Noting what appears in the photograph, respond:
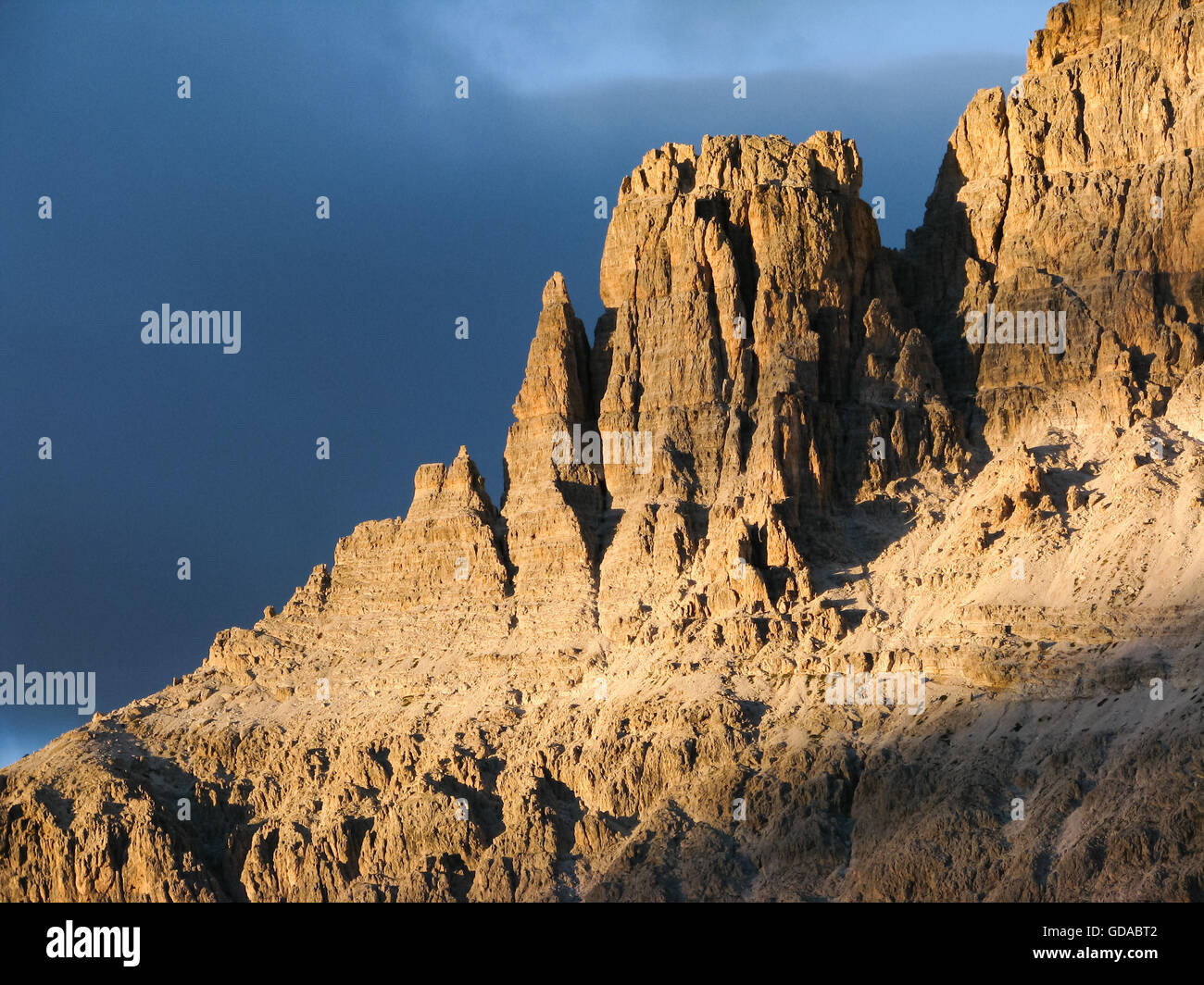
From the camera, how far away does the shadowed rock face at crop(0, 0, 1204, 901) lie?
147125 millimetres

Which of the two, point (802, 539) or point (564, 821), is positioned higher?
point (802, 539)

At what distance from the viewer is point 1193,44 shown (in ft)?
606

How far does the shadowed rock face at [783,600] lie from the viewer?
147125mm

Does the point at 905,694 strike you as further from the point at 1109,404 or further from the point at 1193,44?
the point at 1193,44

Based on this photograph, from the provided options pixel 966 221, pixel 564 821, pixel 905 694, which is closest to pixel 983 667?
pixel 905 694

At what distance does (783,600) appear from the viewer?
165 m

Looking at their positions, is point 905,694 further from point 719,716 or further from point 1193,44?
point 1193,44

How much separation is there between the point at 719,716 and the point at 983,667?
53.0ft

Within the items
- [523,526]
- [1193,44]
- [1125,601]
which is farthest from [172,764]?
[1193,44]

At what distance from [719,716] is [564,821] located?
11019 millimetres

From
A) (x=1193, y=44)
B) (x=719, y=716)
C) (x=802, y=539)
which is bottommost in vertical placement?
(x=719, y=716)
